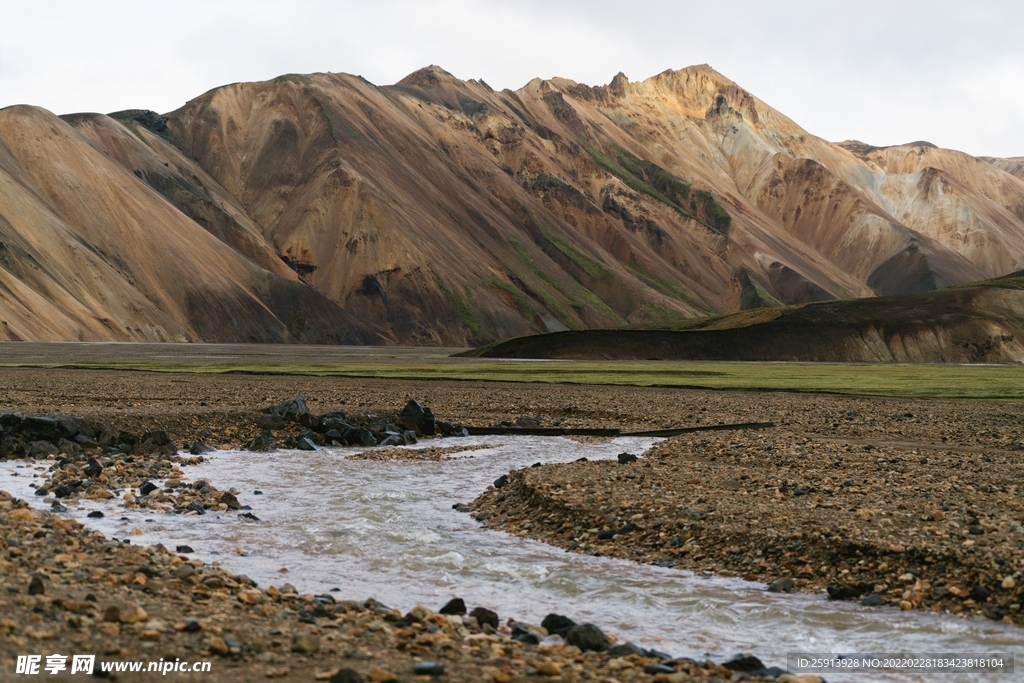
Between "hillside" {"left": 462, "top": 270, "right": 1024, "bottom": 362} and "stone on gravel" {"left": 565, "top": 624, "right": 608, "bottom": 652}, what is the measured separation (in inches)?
3571

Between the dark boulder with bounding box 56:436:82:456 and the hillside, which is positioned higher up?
the hillside

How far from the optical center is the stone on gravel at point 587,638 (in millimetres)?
9352

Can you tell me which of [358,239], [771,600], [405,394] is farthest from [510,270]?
[771,600]

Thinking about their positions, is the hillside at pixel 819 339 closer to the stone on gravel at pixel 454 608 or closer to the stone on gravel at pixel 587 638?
the stone on gravel at pixel 454 608

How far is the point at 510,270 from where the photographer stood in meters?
183

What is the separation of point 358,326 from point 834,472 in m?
145

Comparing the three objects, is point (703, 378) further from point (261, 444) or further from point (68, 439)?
point (68, 439)

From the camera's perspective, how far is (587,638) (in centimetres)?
940

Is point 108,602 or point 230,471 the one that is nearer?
point 108,602

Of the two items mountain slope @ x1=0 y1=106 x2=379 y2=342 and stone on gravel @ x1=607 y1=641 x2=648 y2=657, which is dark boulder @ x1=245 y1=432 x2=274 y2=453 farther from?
mountain slope @ x1=0 y1=106 x2=379 y2=342

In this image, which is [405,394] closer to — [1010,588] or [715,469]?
[715,469]

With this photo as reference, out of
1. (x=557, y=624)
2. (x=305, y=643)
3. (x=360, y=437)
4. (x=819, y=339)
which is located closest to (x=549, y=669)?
(x=557, y=624)

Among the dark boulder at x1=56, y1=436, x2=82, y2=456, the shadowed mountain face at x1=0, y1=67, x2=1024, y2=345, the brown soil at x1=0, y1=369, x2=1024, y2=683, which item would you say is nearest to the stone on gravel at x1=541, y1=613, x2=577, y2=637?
the brown soil at x1=0, y1=369, x2=1024, y2=683

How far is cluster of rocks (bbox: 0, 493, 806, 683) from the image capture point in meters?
8.20
